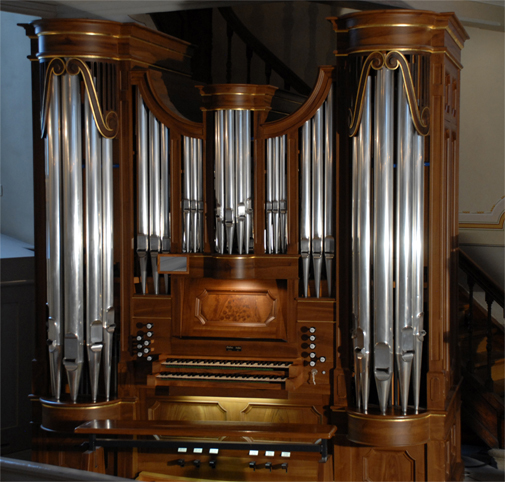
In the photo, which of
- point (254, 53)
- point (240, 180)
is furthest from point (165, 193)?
point (254, 53)

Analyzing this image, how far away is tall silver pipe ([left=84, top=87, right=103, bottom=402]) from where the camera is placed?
16.9ft

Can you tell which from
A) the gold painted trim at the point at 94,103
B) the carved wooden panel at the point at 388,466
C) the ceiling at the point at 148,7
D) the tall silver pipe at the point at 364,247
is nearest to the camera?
the tall silver pipe at the point at 364,247

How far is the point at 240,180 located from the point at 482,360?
3.04 m

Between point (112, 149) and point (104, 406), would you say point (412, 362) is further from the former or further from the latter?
point (112, 149)

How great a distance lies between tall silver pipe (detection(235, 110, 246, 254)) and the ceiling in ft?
6.01

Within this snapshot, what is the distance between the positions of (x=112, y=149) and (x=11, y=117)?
90.9 inches

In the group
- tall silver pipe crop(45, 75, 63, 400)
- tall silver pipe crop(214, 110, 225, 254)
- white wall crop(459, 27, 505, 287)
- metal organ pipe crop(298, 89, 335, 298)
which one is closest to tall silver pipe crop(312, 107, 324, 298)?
metal organ pipe crop(298, 89, 335, 298)

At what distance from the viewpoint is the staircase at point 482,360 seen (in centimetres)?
612

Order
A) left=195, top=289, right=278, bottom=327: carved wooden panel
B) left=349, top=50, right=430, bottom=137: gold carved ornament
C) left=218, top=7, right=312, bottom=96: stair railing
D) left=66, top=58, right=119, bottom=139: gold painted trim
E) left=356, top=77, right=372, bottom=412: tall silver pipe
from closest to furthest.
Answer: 1. left=349, top=50, right=430, bottom=137: gold carved ornament
2. left=356, top=77, right=372, bottom=412: tall silver pipe
3. left=66, top=58, right=119, bottom=139: gold painted trim
4. left=195, top=289, right=278, bottom=327: carved wooden panel
5. left=218, top=7, right=312, bottom=96: stair railing

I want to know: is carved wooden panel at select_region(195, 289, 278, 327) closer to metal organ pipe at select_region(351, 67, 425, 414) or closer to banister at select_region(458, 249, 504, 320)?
metal organ pipe at select_region(351, 67, 425, 414)

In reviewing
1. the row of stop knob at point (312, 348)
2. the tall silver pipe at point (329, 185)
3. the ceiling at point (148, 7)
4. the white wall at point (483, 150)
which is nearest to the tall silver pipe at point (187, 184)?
the tall silver pipe at point (329, 185)

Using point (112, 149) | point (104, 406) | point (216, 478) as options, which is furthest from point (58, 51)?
point (216, 478)

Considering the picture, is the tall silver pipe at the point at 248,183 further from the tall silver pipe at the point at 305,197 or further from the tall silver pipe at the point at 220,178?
the tall silver pipe at the point at 305,197

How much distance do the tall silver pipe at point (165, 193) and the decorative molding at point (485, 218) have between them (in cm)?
320
